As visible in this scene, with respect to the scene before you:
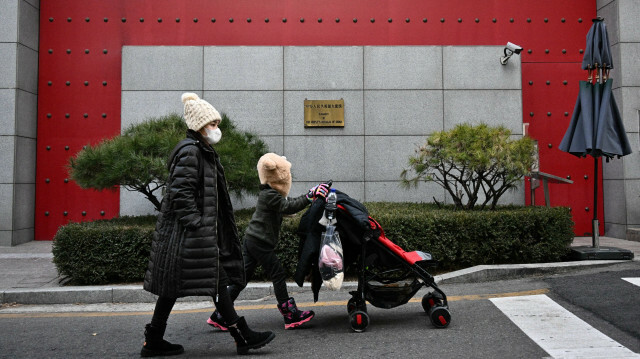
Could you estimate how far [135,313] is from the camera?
559 centimetres

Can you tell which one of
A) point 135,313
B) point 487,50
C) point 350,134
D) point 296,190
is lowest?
point 135,313

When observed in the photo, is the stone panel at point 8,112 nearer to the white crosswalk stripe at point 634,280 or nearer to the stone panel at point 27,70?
the stone panel at point 27,70

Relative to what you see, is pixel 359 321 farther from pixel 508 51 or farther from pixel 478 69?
pixel 508 51

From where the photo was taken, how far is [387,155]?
33.9 feet

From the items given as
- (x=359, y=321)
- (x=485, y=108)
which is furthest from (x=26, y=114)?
(x=485, y=108)

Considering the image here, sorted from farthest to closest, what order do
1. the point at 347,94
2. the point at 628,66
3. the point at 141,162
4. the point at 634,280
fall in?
the point at 628,66
the point at 347,94
the point at 141,162
the point at 634,280

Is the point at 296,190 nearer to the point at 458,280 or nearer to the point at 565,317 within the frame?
the point at 458,280

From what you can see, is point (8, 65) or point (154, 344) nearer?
point (154, 344)

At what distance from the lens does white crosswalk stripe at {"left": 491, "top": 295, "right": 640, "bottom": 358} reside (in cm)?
394

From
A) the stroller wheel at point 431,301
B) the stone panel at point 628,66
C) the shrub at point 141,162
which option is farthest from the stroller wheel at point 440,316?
the stone panel at point 628,66

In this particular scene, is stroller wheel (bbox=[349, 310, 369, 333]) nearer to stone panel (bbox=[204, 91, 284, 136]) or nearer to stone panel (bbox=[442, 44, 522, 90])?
stone panel (bbox=[204, 91, 284, 136])

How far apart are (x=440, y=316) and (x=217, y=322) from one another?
1.95 meters

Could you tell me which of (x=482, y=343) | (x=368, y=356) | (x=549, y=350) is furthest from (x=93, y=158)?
(x=549, y=350)

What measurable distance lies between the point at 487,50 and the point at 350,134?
3.14 m
